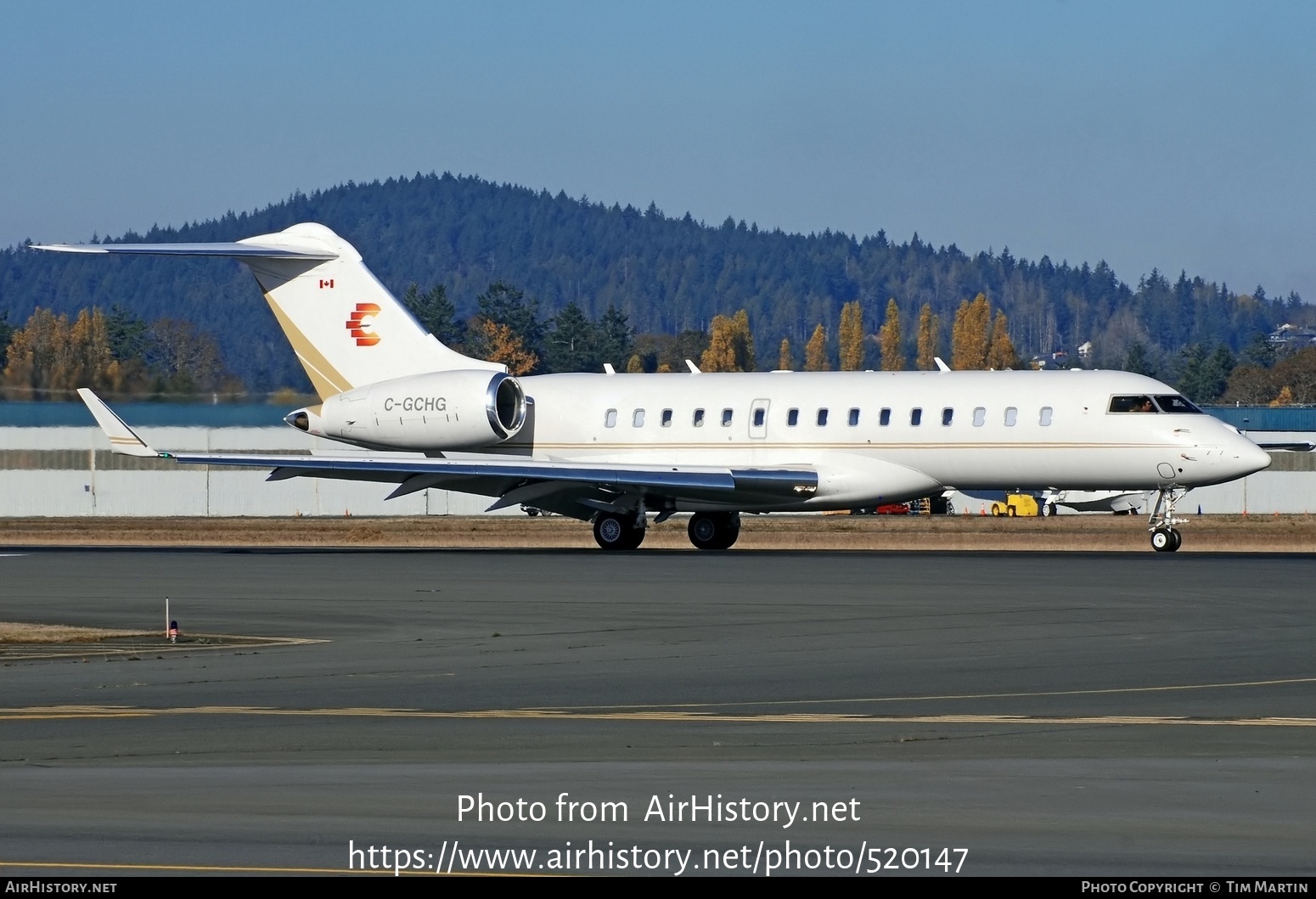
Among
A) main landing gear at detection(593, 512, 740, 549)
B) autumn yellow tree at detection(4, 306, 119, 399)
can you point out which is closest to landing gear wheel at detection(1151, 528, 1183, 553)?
main landing gear at detection(593, 512, 740, 549)

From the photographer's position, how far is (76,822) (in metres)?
8.81

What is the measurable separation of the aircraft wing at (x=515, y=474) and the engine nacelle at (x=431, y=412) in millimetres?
1834

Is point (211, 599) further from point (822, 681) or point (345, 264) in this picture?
point (345, 264)

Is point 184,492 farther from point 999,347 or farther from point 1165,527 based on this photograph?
point 999,347

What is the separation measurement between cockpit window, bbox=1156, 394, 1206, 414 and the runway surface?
932 centimetres

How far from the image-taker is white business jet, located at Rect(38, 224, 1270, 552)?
111 ft

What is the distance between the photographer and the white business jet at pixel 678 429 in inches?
1330

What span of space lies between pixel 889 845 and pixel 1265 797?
2.42m

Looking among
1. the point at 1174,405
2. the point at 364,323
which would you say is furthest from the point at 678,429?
the point at 1174,405

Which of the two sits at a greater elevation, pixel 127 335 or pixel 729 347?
pixel 729 347

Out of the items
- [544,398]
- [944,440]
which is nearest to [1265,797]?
[944,440]

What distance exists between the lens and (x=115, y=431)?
110 feet

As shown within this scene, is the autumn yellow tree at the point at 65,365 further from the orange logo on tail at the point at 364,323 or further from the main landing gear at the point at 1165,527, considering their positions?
the main landing gear at the point at 1165,527

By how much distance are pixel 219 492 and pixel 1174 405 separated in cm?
4437
